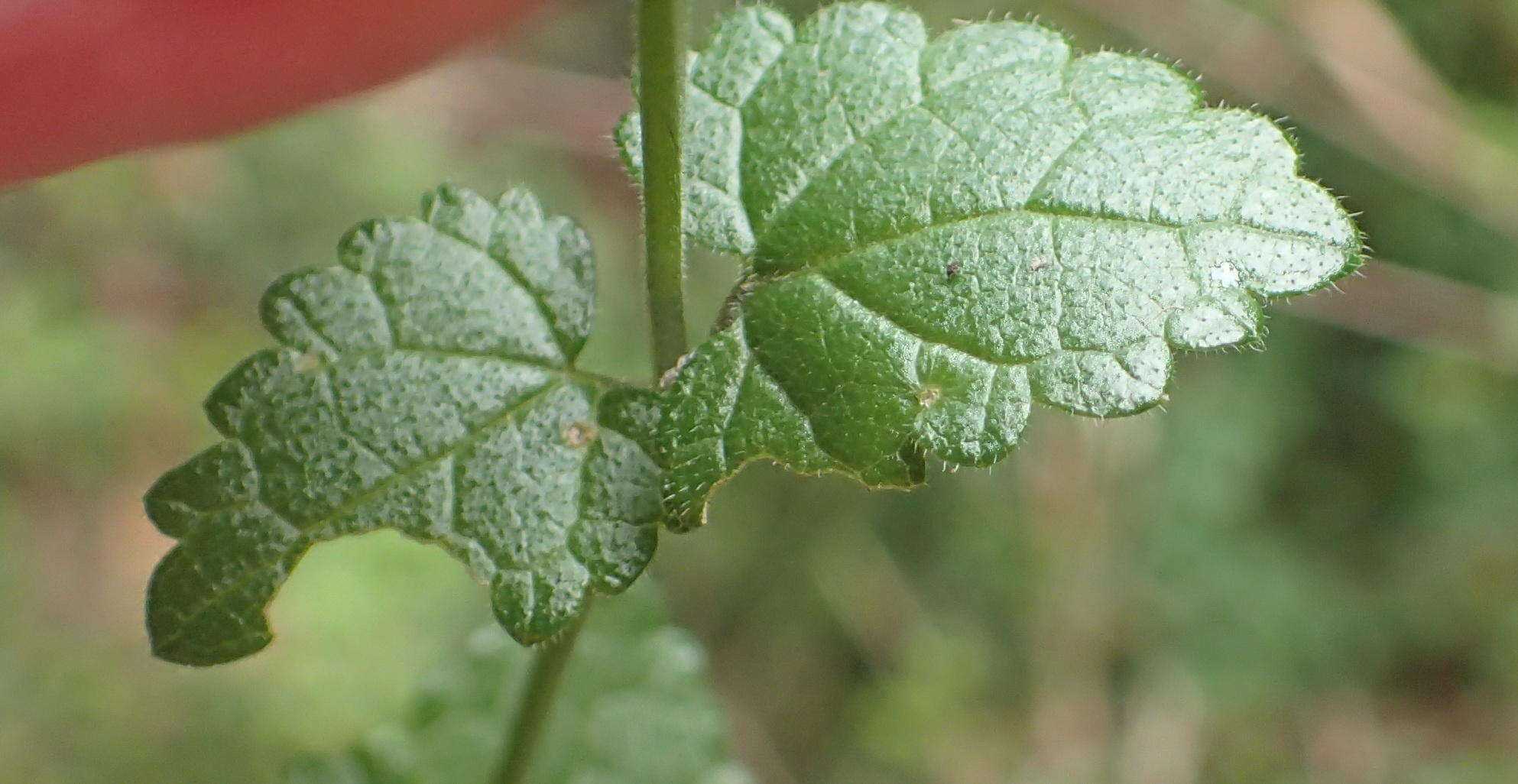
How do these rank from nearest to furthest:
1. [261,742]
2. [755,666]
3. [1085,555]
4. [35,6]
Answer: [35,6], [261,742], [1085,555], [755,666]

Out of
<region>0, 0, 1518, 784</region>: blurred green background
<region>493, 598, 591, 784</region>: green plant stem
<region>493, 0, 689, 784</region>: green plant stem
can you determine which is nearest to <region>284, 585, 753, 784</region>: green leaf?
<region>493, 598, 591, 784</region>: green plant stem

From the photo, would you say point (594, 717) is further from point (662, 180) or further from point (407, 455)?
point (662, 180)

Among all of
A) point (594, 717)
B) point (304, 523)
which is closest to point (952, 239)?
point (304, 523)

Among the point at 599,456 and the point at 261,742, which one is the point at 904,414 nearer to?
the point at 599,456

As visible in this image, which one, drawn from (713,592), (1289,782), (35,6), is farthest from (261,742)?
(1289,782)

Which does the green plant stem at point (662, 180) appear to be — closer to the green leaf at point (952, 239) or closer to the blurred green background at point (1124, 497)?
the green leaf at point (952, 239)

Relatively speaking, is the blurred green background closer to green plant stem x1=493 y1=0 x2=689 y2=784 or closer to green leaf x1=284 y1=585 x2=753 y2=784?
green leaf x1=284 y1=585 x2=753 y2=784

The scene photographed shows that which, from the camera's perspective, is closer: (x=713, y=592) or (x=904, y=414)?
(x=904, y=414)
